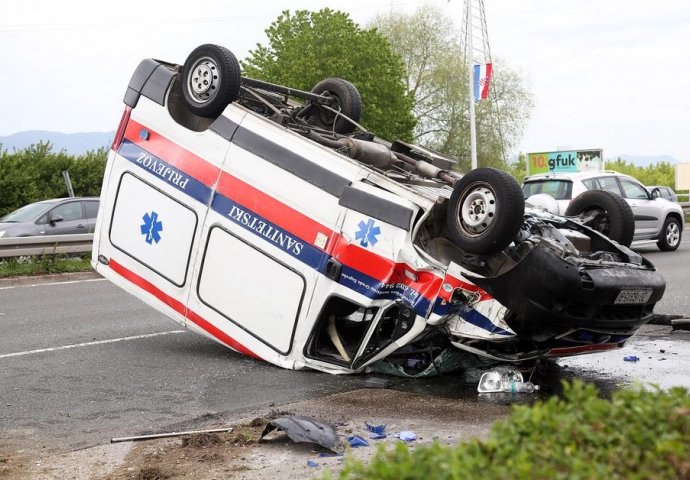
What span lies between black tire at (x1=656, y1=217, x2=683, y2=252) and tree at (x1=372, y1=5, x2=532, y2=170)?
132ft

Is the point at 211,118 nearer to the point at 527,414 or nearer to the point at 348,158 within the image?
the point at 348,158

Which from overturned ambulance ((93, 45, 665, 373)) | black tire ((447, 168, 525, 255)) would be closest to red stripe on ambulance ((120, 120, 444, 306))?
overturned ambulance ((93, 45, 665, 373))

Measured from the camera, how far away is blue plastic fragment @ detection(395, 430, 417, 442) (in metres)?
5.52

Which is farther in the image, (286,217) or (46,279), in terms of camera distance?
(46,279)

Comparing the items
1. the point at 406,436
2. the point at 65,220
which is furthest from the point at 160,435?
the point at 65,220

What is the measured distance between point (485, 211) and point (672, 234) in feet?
45.0

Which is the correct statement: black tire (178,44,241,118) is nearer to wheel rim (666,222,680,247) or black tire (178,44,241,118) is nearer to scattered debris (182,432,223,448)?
scattered debris (182,432,223,448)

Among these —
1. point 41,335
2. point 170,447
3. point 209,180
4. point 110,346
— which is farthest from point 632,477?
point 41,335

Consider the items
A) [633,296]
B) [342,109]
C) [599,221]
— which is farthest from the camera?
[342,109]

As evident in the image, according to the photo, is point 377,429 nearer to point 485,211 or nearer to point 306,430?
point 306,430

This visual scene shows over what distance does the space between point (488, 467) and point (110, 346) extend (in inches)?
268

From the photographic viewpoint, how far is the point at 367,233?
6.82m

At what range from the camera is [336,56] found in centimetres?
3912

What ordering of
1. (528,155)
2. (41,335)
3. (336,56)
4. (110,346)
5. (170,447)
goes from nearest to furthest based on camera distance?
1. (170,447)
2. (110,346)
3. (41,335)
4. (528,155)
5. (336,56)
